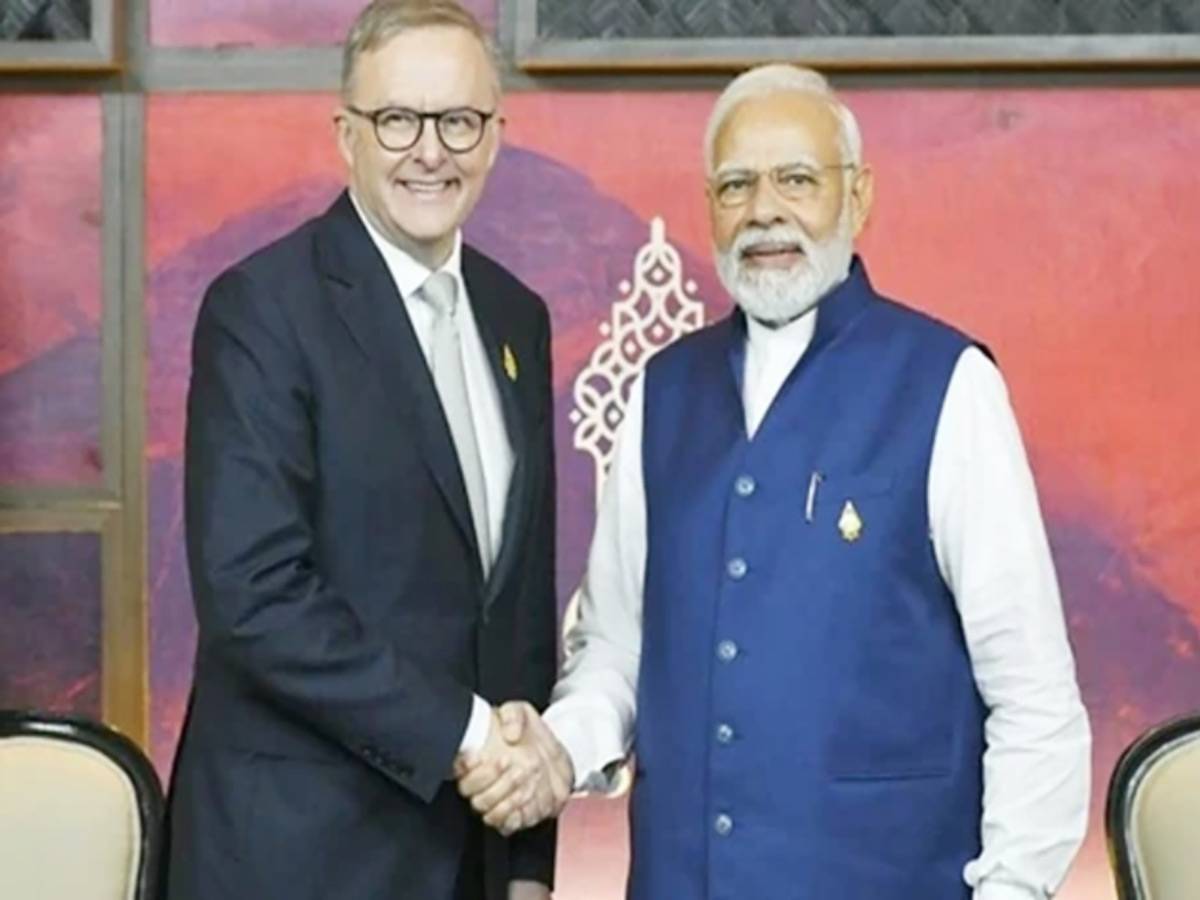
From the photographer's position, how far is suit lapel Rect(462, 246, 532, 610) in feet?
6.71

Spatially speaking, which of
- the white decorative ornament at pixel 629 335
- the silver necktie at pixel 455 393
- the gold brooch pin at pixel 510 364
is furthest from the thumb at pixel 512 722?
the white decorative ornament at pixel 629 335

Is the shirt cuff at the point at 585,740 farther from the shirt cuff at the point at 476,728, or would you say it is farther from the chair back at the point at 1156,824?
the chair back at the point at 1156,824

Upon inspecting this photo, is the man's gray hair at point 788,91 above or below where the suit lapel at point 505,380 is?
above

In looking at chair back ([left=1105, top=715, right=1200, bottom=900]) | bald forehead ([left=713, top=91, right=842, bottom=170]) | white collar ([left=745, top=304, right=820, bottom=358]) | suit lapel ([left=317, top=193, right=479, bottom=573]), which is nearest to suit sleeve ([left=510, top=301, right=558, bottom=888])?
suit lapel ([left=317, top=193, right=479, bottom=573])

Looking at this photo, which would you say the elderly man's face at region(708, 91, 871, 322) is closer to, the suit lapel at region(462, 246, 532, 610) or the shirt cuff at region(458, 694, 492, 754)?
the suit lapel at region(462, 246, 532, 610)

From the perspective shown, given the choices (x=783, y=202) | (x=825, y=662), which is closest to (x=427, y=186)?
(x=783, y=202)

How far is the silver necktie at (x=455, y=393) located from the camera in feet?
6.67

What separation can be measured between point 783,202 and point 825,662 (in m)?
0.43

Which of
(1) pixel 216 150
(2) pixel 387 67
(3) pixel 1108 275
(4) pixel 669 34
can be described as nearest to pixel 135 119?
(1) pixel 216 150

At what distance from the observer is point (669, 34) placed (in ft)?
9.81

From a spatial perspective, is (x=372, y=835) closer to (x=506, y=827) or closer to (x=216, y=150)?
(x=506, y=827)

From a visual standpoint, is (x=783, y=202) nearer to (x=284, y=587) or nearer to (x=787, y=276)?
(x=787, y=276)

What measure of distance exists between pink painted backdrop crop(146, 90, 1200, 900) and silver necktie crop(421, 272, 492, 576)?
0.99m

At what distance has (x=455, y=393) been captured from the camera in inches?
80.7
